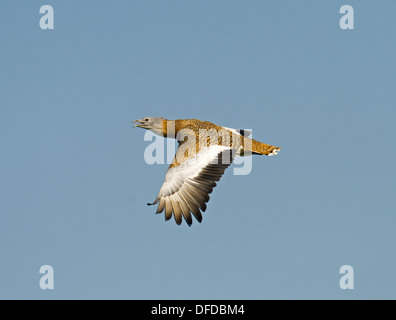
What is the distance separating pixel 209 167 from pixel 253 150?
3.08m

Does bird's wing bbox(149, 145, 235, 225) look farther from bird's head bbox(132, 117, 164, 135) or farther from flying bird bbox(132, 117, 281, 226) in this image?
bird's head bbox(132, 117, 164, 135)

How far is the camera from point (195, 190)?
2778 cm

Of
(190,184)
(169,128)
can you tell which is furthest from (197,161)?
(169,128)

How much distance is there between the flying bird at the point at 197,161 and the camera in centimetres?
2766

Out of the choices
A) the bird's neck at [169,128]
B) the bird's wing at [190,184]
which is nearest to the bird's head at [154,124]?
the bird's neck at [169,128]

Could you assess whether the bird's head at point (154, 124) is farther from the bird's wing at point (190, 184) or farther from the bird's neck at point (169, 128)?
the bird's wing at point (190, 184)

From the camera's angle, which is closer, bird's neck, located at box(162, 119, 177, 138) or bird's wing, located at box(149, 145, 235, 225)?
bird's wing, located at box(149, 145, 235, 225)

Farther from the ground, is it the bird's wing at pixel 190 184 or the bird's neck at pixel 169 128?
the bird's neck at pixel 169 128

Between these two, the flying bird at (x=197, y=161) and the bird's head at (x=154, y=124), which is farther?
the bird's head at (x=154, y=124)

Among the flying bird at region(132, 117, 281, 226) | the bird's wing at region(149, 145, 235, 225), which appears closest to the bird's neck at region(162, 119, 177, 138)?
the flying bird at region(132, 117, 281, 226)

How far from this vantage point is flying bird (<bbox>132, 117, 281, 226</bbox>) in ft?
90.7

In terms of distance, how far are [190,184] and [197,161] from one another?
86 centimetres
